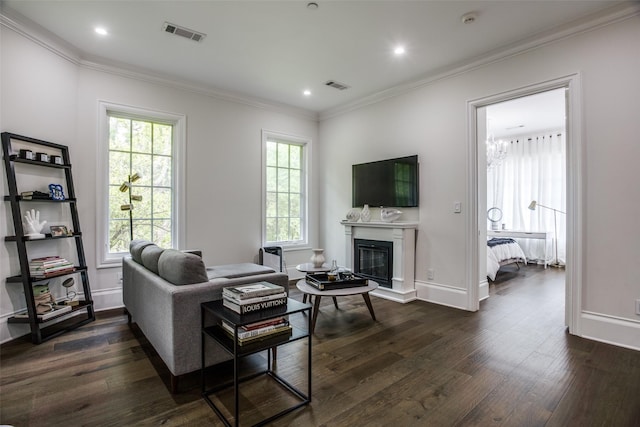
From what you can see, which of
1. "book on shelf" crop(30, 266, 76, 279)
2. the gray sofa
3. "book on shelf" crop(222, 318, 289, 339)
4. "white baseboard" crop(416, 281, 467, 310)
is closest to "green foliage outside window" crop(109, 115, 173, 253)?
"book on shelf" crop(30, 266, 76, 279)

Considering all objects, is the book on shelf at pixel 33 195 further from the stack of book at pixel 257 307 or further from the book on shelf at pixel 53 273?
the stack of book at pixel 257 307

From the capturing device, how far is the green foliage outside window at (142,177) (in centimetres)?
385

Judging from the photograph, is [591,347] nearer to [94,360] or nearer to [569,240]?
[569,240]

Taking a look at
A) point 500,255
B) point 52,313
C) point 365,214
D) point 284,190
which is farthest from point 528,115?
point 52,313

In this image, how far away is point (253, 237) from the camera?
4.84 m

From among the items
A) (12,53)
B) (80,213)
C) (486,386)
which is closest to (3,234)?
(80,213)

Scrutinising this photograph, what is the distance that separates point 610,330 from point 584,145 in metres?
1.62

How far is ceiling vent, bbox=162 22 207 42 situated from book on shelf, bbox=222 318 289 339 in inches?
110

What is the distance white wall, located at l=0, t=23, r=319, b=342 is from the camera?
2.92 meters

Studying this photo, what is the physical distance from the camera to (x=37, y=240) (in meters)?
3.08

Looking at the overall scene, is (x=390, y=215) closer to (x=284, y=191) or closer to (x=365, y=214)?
(x=365, y=214)

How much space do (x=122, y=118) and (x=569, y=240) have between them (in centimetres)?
504

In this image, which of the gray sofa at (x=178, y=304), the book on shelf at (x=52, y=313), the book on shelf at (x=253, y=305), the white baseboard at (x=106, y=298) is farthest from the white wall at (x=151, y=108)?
the book on shelf at (x=253, y=305)

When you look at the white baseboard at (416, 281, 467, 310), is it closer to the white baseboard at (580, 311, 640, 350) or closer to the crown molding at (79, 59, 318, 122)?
the white baseboard at (580, 311, 640, 350)
